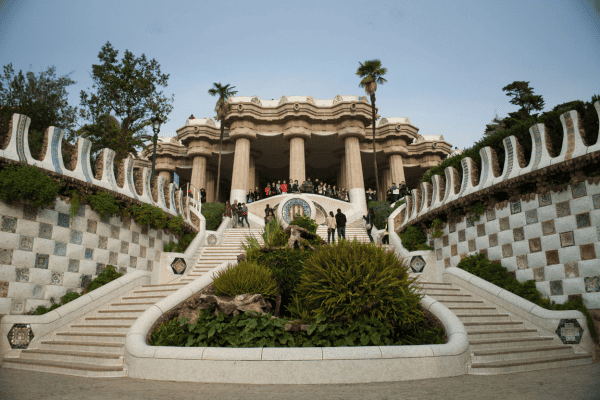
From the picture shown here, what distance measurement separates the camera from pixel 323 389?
4.95 meters

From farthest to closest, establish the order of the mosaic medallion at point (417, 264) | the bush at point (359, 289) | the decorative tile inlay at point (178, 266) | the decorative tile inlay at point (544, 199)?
the decorative tile inlay at point (178, 266)
the mosaic medallion at point (417, 264)
the decorative tile inlay at point (544, 199)
the bush at point (359, 289)

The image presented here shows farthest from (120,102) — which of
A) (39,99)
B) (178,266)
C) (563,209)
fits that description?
(563,209)

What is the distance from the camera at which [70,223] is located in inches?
408

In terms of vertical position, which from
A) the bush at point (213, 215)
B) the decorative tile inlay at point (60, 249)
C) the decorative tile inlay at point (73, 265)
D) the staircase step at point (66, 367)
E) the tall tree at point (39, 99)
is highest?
the tall tree at point (39, 99)

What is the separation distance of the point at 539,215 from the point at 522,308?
7.85 feet

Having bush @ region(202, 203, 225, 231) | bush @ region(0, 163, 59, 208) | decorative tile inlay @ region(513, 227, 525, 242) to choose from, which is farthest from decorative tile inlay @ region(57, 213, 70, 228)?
decorative tile inlay @ region(513, 227, 525, 242)

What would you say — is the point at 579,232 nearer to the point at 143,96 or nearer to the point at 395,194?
the point at 395,194

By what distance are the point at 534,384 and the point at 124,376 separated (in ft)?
20.2

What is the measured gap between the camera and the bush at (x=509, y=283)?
830 cm

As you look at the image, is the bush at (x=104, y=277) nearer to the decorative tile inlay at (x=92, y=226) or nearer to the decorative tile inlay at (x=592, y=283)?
the decorative tile inlay at (x=92, y=226)

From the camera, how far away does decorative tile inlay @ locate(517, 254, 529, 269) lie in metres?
9.77

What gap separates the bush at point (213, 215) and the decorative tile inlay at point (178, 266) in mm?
8000

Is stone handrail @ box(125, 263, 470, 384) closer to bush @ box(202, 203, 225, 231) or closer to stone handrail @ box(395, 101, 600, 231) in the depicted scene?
stone handrail @ box(395, 101, 600, 231)

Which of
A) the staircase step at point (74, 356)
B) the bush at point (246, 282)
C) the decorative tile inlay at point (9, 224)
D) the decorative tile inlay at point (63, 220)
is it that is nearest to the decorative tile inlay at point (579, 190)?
the bush at point (246, 282)
